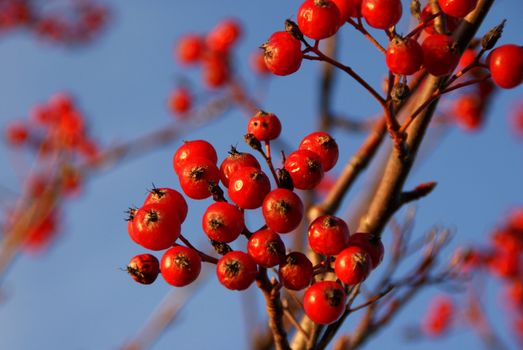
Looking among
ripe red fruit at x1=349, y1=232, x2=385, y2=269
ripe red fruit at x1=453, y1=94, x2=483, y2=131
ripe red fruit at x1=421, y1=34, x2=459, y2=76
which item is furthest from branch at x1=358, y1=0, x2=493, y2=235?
ripe red fruit at x1=453, y1=94, x2=483, y2=131

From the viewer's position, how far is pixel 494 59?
1842 mm

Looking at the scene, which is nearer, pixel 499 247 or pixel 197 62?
pixel 197 62

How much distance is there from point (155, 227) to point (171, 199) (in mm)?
121

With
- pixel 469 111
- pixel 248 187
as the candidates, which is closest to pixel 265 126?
pixel 248 187

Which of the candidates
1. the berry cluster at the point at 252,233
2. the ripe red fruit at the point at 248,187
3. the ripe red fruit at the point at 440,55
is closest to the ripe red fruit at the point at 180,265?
the berry cluster at the point at 252,233

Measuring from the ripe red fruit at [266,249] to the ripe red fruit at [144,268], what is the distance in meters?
0.32

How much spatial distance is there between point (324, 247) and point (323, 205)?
113 centimetres

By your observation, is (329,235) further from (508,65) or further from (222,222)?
(508,65)

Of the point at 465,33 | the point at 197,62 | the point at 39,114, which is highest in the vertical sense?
the point at 39,114

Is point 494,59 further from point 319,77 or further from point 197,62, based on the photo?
point 197,62

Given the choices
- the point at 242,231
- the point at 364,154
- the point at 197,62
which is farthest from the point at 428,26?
the point at 197,62

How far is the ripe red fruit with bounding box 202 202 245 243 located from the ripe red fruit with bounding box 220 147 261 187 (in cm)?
14

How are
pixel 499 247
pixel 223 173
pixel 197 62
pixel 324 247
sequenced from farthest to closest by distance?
pixel 499 247 → pixel 197 62 → pixel 223 173 → pixel 324 247

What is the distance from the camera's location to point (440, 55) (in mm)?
1740
